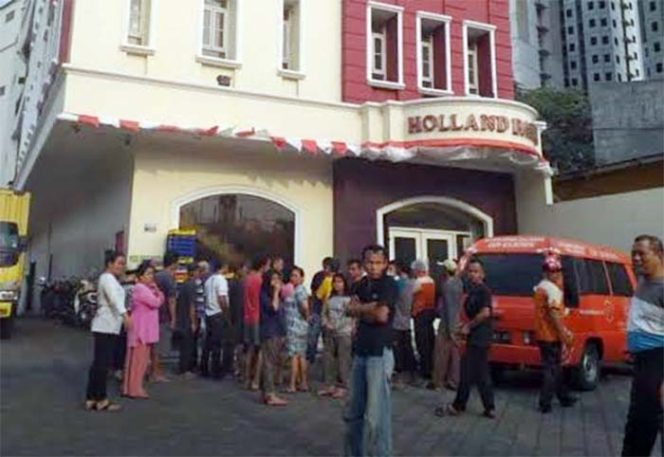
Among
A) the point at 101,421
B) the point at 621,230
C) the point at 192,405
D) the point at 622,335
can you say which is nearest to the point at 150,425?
the point at 101,421

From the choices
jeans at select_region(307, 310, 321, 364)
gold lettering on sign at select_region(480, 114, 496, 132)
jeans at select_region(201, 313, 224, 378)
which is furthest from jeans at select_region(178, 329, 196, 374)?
gold lettering on sign at select_region(480, 114, 496, 132)

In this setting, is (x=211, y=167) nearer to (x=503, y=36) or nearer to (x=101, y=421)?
(x=101, y=421)

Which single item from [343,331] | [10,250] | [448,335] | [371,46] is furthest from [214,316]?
[371,46]

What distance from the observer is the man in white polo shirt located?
957 cm

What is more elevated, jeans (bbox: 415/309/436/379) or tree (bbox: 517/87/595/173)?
tree (bbox: 517/87/595/173)

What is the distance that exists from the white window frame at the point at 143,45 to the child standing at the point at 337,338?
7.00 meters

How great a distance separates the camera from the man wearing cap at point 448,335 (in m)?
9.02

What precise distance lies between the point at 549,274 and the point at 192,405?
181 inches

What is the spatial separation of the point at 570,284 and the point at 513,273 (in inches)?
31.4

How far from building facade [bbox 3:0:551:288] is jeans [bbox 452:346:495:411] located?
6.69 metres

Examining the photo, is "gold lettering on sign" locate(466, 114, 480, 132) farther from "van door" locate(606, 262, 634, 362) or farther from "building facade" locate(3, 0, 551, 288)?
"van door" locate(606, 262, 634, 362)

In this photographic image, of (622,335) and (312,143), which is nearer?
(622,335)

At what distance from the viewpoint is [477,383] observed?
7375 millimetres

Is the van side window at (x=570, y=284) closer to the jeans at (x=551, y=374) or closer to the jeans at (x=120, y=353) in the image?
the jeans at (x=551, y=374)
